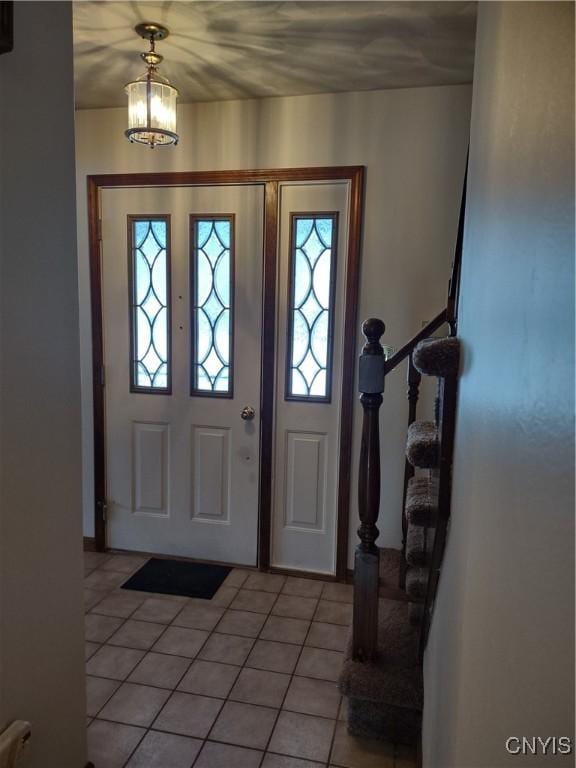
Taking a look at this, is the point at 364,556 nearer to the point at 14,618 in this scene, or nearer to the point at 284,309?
the point at 14,618

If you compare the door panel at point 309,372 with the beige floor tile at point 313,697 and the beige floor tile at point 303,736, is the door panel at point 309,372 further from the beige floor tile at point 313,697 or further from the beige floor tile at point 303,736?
the beige floor tile at point 303,736

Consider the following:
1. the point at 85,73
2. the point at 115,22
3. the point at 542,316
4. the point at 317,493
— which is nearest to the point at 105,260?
the point at 85,73

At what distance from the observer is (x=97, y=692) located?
1.95 m

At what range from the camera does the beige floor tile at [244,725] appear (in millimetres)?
1740

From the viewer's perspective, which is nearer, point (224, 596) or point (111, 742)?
point (111, 742)

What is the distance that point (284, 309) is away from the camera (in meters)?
2.68

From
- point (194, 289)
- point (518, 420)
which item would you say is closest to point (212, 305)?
point (194, 289)

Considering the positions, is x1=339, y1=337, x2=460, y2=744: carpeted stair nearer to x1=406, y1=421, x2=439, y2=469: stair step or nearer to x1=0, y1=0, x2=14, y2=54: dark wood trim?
x1=406, y1=421, x2=439, y2=469: stair step

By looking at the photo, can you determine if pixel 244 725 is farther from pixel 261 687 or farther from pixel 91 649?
pixel 91 649

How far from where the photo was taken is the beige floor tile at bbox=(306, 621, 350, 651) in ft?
7.44

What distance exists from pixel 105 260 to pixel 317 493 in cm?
174

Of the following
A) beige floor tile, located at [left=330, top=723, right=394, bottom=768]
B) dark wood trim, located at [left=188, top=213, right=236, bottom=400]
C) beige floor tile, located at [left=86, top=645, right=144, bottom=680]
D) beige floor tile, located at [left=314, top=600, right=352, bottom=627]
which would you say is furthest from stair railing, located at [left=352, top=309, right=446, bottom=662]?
dark wood trim, located at [left=188, top=213, right=236, bottom=400]

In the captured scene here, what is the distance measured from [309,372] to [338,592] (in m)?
1.16

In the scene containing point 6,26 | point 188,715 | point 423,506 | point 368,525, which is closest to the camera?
point 6,26
